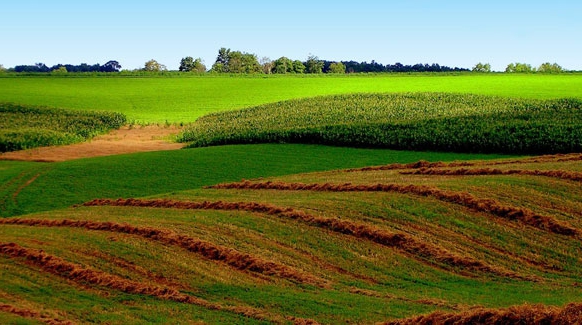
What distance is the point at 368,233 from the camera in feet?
58.3

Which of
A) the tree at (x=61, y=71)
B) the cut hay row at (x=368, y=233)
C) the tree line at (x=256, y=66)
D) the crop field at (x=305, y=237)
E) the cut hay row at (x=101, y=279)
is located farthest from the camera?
the tree line at (x=256, y=66)

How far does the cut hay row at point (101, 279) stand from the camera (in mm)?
13569

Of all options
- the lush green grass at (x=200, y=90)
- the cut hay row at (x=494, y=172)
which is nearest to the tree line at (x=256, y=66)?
the lush green grass at (x=200, y=90)

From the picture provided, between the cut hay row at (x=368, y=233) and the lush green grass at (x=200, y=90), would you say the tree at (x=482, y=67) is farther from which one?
the cut hay row at (x=368, y=233)

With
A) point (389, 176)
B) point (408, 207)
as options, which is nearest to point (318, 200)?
point (408, 207)

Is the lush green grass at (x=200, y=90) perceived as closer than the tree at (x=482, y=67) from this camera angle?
Yes

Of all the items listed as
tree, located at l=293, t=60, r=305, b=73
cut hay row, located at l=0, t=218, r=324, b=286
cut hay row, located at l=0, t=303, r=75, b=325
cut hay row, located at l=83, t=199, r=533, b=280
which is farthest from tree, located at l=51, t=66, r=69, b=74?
cut hay row, located at l=0, t=303, r=75, b=325

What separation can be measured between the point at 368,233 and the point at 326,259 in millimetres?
1753

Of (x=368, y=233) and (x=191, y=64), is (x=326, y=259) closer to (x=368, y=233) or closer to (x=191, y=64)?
(x=368, y=233)

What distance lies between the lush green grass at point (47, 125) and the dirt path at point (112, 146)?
130cm

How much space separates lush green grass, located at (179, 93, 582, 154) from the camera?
116 ft

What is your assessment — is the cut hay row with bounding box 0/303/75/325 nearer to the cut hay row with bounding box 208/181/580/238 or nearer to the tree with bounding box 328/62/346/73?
the cut hay row with bounding box 208/181/580/238

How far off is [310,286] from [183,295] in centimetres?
248

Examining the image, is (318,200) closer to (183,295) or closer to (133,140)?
(183,295)
